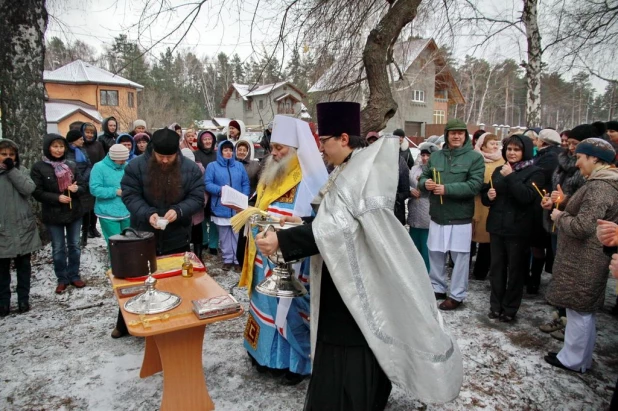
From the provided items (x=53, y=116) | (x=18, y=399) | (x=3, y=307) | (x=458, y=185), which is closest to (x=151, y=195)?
(x=18, y=399)

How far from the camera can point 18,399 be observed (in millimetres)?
3160

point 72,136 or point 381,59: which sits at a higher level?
point 381,59

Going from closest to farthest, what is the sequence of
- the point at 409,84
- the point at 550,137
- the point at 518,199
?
the point at 518,199 → the point at 550,137 → the point at 409,84

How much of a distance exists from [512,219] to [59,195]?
5.00m

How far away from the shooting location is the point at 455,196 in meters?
4.62

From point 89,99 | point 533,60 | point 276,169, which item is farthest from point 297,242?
point 89,99

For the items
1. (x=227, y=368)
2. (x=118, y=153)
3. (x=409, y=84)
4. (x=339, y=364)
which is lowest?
(x=227, y=368)

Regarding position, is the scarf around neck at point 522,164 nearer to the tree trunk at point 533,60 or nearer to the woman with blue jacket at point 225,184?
the woman with blue jacket at point 225,184

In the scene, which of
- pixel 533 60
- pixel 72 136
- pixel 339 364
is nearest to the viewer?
pixel 339 364

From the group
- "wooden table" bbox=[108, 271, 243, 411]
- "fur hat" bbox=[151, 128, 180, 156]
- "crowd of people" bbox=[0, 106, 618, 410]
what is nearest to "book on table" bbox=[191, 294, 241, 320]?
"wooden table" bbox=[108, 271, 243, 411]

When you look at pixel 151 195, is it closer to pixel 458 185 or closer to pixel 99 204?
pixel 99 204

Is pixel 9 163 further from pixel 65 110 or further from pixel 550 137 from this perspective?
pixel 65 110

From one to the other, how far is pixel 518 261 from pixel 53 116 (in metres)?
35.9

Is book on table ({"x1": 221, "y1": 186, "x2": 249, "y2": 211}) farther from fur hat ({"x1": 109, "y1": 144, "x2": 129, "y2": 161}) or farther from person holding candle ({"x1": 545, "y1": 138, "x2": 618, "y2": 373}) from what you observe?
fur hat ({"x1": 109, "y1": 144, "x2": 129, "y2": 161})
